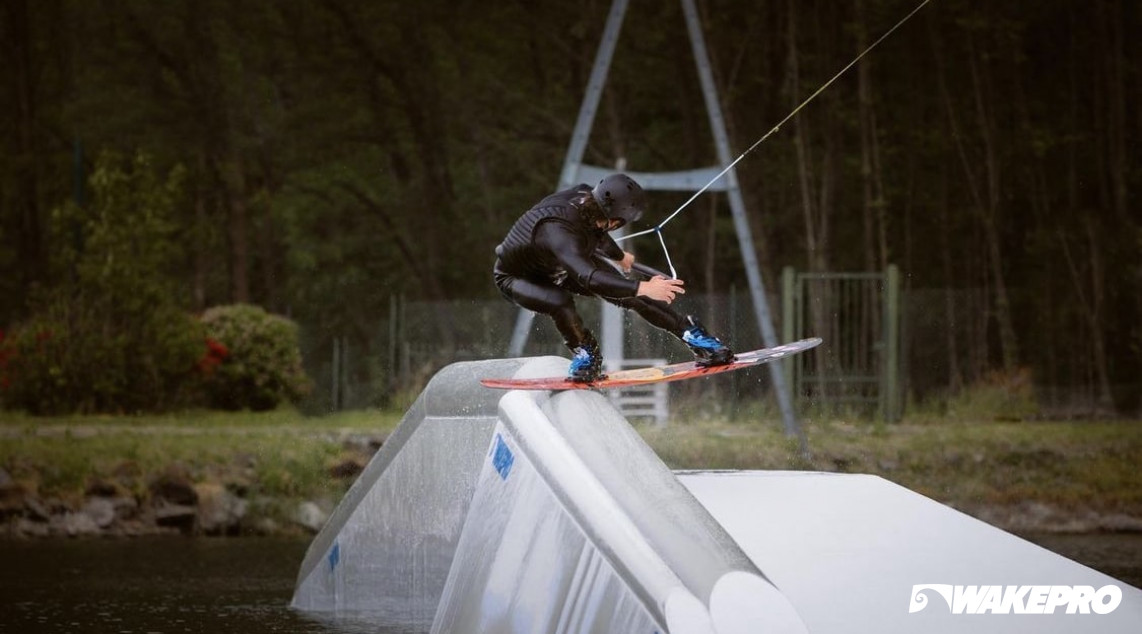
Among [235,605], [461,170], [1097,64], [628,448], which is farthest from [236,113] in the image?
[628,448]

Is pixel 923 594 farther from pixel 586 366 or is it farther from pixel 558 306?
pixel 558 306

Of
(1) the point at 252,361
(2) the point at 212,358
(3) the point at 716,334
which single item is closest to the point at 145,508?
(2) the point at 212,358

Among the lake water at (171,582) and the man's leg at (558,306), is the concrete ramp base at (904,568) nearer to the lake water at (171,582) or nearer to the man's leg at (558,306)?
the man's leg at (558,306)

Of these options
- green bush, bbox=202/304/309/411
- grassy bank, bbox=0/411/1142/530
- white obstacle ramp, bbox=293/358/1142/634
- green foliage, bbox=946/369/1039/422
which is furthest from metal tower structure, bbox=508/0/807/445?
green bush, bbox=202/304/309/411

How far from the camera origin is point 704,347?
925cm

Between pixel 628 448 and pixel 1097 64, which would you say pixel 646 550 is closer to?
pixel 628 448

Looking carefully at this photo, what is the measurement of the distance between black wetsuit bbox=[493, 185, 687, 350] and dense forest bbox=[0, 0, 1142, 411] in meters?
15.3

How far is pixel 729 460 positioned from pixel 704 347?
8.50 metres

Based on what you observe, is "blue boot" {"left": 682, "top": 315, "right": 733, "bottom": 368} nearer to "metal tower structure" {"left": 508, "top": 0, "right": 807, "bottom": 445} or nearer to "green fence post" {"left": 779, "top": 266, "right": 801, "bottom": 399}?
"metal tower structure" {"left": 508, "top": 0, "right": 807, "bottom": 445}

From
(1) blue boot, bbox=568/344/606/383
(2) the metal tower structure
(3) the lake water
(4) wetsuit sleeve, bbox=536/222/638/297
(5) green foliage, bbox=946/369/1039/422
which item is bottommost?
(3) the lake water

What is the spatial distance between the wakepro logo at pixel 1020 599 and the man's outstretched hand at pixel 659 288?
6.82 ft

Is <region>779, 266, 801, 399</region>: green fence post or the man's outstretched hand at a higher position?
the man's outstretched hand

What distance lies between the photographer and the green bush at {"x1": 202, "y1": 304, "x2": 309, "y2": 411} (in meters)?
23.0

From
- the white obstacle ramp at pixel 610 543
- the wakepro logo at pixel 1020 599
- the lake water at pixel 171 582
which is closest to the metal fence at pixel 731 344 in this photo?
the lake water at pixel 171 582
